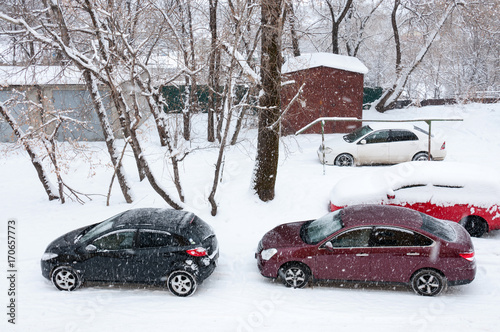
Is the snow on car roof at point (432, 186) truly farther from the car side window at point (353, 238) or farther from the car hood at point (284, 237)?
the car side window at point (353, 238)

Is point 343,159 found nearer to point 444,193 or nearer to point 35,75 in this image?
point 444,193

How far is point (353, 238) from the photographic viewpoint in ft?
23.9

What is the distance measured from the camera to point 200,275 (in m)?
7.40

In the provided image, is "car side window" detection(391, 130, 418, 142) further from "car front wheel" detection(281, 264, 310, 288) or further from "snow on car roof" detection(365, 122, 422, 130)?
"car front wheel" detection(281, 264, 310, 288)

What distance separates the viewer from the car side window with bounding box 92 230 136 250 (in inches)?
297

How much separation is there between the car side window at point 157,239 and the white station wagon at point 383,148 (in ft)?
24.0

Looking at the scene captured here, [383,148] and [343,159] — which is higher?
[383,148]

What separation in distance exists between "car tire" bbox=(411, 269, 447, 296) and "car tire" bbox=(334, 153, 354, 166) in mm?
6814

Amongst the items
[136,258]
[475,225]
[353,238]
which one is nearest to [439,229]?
[353,238]

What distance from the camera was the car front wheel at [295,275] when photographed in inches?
294

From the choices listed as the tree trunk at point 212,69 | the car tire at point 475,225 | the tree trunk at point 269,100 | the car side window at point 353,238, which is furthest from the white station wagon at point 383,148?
the car side window at point 353,238

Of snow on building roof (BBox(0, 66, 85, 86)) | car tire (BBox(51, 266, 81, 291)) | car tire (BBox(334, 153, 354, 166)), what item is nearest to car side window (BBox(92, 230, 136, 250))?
car tire (BBox(51, 266, 81, 291))

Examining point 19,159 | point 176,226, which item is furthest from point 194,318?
point 19,159

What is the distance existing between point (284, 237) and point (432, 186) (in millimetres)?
3865
